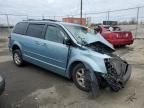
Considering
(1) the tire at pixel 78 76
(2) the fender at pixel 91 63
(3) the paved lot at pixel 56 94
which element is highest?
(2) the fender at pixel 91 63

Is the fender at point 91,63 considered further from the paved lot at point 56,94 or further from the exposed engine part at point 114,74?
the paved lot at point 56,94

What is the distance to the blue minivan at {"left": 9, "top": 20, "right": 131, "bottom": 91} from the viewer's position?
4590 millimetres

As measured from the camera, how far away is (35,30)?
22.0 ft

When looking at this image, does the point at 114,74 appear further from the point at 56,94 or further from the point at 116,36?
the point at 116,36

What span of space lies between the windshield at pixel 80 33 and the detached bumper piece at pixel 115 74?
1.00 metres

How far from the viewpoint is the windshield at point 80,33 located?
5425 millimetres

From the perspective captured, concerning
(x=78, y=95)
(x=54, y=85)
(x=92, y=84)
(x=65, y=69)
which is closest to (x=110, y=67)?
(x=92, y=84)

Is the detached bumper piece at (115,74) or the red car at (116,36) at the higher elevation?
the red car at (116,36)

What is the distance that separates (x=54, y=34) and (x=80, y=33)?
779 mm

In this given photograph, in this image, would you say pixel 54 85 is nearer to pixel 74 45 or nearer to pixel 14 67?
pixel 74 45

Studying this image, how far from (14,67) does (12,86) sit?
225 centimetres

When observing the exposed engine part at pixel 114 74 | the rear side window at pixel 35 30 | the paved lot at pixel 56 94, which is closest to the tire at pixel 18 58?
the rear side window at pixel 35 30

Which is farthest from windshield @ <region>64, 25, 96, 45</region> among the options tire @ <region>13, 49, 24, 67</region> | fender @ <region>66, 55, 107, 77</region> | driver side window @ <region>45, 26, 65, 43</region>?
tire @ <region>13, 49, 24, 67</region>

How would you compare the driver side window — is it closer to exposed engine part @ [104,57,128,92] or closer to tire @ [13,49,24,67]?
exposed engine part @ [104,57,128,92]
